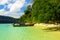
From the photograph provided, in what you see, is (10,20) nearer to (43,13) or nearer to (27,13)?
(27,13)

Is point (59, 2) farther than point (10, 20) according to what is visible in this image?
No

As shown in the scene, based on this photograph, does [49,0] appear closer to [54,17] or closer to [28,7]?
[54,17]

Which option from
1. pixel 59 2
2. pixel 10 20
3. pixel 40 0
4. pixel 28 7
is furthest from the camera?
pixel 10 20

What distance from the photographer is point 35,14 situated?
43.1 meters

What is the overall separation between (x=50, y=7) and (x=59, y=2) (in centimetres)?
177

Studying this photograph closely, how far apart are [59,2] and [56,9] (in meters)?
1.51

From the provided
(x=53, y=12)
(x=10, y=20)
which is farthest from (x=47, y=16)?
(x=10, y=20)

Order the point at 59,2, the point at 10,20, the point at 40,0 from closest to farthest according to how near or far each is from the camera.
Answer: the point at 59,2, the point at 40,0, the point at 10,20

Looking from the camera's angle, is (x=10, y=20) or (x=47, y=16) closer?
(x=47, y=16)

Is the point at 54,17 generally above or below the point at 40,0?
below

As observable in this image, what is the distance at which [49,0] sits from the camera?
119 ft

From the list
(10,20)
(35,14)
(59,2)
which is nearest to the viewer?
(59,2)

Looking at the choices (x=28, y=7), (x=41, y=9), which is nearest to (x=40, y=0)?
(x=41, y=9)

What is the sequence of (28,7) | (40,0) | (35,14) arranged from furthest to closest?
(28,7), (35,14), (40,0)
